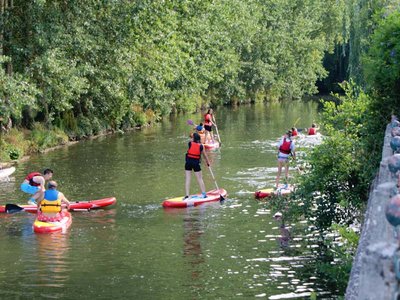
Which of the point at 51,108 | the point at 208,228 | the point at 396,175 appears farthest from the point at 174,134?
the point at 396,175

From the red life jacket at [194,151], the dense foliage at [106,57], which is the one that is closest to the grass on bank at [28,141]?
Result: the dense foliage at [106,57]

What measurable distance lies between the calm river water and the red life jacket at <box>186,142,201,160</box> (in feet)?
3.85

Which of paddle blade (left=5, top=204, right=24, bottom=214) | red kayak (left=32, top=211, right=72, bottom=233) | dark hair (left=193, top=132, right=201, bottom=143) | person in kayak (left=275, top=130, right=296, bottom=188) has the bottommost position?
red kayak (left=32, top=211, right=72, bottom=233)

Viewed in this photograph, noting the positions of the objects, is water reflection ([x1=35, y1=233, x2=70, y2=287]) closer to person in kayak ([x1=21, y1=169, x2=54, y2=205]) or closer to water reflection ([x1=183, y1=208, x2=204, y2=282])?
person in kayak ([x1=21, y1=169, x2=54, y2=205])

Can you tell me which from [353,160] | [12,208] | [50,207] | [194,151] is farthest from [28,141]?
[353,160]

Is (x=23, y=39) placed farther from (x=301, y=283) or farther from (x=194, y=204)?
(x=301, y=283)

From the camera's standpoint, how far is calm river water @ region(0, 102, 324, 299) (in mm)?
12008

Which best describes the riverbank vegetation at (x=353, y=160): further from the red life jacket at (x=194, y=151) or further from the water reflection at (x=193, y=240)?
the red life jacket at (x=194, y=151)

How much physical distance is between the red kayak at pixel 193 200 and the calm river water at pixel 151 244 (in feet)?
0.78

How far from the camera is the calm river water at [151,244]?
39.4ft

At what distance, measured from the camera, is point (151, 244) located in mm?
14812

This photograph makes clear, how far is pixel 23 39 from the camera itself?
2852 centimetres

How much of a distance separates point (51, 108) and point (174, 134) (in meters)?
6.46

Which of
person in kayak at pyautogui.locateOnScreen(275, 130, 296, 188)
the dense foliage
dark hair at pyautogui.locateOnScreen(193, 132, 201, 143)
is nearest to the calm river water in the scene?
person in kayak at pyautogui.locateOnScreen(275, 130, 296, 188)
